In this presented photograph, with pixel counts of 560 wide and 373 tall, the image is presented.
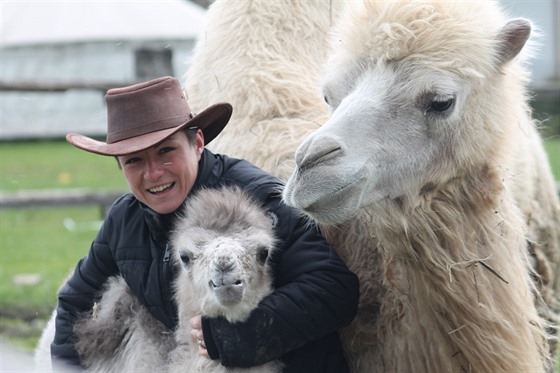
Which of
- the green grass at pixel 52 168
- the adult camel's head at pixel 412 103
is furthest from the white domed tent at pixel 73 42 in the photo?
the adult camel's head at pixel 412 103

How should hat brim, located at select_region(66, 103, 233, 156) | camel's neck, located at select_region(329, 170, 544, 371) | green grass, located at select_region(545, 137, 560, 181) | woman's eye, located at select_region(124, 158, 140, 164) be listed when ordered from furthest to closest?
1. green grass, located at select_region(545, 137, 560, 181)
2. woman's eye, located at select_region(124, 158, 140, 164)
3. hat brim, located at select_region(66, 103, 233, 156)
4. camel's neck, located at select_region(329, 170, 544, 371)

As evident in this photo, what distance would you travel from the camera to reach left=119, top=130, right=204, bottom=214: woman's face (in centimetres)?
382

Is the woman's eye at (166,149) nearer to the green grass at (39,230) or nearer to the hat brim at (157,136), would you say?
the hat brim at (157,136)

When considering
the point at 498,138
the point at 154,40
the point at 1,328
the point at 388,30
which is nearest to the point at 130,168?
the point at 388,30

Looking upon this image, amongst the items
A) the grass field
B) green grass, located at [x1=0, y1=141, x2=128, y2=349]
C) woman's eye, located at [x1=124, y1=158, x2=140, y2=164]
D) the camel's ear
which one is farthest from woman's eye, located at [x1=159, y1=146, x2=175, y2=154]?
the grass field

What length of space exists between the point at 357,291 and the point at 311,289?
0.75 feet

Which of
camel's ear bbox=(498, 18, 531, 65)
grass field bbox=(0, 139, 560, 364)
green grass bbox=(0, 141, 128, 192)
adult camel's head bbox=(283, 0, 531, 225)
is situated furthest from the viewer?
green grass bbox=(0, 141, 128, 192)

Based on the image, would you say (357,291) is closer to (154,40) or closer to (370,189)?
(370,189)

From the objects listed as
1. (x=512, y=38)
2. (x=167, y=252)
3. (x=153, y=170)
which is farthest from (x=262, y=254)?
(x=512, y=38)

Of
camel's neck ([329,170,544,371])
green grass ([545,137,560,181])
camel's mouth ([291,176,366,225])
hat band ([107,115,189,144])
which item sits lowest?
green grass ([545,137,560,181])

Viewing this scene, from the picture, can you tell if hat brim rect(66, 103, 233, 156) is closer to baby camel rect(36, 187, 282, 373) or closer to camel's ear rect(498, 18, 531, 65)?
baby camel rect(36, 187, 282, 373)

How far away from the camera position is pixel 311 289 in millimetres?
3545

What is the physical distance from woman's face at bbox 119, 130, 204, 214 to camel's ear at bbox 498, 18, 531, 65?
1.31 metres

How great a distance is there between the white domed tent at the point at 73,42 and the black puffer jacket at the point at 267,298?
65.5 feet
